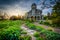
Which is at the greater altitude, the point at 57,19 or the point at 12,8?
the point at 12,8

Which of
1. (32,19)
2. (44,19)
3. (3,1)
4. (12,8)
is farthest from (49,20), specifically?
(3,1)

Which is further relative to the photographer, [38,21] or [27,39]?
[38,21]

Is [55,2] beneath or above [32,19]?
above

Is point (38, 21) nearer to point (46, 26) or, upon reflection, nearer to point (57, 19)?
point (46, 26)

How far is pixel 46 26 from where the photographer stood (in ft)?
18.8

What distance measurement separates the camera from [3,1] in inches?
231

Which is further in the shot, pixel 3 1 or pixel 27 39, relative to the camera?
pixel 3 1

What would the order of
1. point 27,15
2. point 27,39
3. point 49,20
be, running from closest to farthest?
1. point 27,39
2. point 49,20
3. point 27,15

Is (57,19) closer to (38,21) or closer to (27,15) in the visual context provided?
(38,21)

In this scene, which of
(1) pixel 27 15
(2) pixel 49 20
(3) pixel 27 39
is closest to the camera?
(3) pixel 27 39

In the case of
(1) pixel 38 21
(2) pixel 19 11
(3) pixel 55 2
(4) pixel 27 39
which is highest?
(3) pixel 55 2

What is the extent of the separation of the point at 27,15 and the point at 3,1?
1.39m

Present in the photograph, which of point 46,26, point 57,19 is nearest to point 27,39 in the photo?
point 46,26

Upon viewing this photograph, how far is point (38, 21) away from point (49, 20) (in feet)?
1.84
